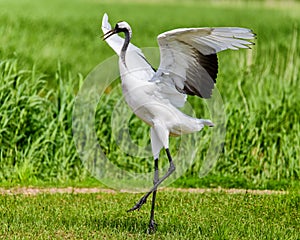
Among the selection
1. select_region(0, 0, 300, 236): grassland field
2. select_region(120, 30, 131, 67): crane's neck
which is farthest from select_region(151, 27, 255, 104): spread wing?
select_region(0, 0, 300, 236): grassland field

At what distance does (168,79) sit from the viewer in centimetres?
641

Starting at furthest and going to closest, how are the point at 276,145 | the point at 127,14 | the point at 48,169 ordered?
the point at 127,14 → the point at 276,145 → the point at 48,169

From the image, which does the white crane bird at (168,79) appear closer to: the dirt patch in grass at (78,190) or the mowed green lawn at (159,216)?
the mowed green lawn at (159,216)

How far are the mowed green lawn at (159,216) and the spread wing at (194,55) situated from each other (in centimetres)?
124

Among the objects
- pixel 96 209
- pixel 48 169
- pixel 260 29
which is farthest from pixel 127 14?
pixel 96 209

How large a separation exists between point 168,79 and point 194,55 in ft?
1.09

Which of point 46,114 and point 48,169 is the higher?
point 46,114

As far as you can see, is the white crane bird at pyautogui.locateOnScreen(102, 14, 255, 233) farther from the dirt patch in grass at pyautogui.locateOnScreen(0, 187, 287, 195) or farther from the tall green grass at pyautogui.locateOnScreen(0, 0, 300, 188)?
the tall green grass at pyautogui.locateOnScreen(0, 0, 300, 188)

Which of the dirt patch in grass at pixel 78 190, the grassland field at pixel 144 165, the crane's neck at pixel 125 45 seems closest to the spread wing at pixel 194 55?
the crane's neck at pixel 125 45

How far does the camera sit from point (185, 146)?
1012 cm

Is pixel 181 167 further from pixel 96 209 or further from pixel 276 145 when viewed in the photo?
pixel 96 209

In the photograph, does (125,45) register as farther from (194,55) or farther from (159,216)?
(159,216)

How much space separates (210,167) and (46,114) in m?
2.50

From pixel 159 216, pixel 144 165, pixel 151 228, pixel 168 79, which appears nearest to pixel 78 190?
pixel 144 165
